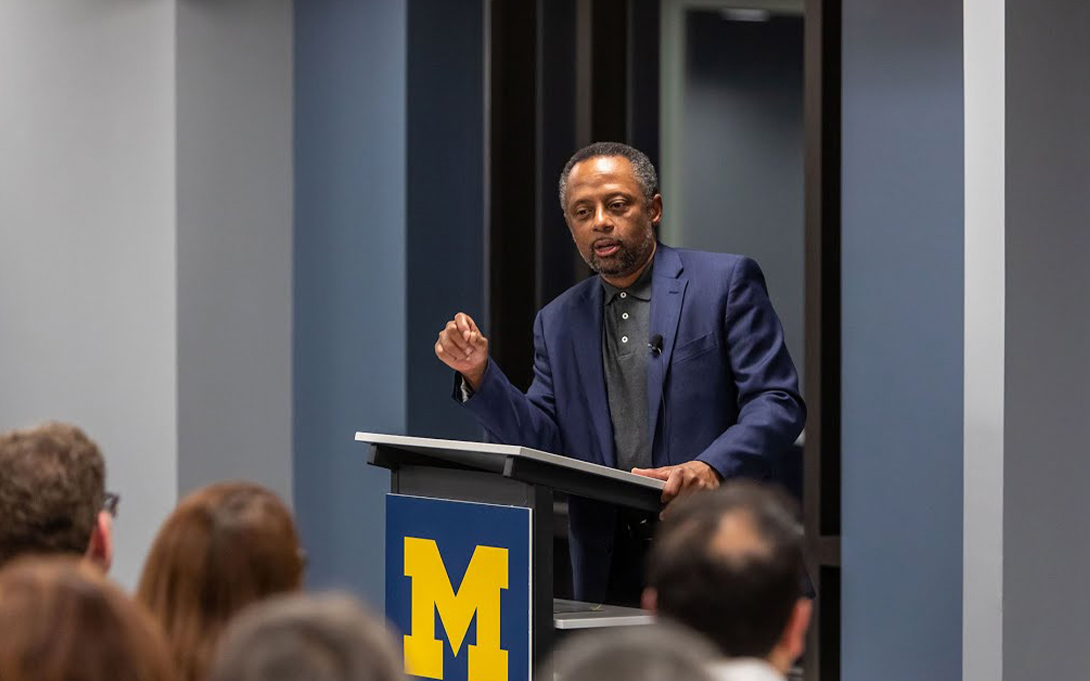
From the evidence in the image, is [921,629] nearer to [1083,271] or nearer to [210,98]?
[1083,271]

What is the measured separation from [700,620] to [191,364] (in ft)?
15.6

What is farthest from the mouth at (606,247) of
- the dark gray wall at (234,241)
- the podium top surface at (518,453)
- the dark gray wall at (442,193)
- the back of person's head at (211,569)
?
the dark gray wall at (234,241)

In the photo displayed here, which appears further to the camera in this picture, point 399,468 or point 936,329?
point 936,329

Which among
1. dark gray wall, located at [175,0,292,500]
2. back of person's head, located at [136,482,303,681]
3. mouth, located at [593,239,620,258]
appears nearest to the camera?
back of person's head, located at [136,482,303,681]

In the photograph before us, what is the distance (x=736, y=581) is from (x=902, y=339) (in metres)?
2.79

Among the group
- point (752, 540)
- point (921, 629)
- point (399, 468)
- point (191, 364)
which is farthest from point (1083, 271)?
point (191, 364)

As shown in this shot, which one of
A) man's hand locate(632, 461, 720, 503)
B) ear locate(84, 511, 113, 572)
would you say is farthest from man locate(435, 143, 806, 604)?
ear locate(84, 511, 113, 572)

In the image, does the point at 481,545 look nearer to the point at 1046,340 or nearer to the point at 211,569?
the point at 211,569

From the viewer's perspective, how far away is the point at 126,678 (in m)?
1.30

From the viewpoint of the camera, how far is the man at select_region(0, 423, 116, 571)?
2184mm

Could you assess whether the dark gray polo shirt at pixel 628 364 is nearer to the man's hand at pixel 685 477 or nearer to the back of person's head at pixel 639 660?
the man's hand at pixel 685 477

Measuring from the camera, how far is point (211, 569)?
1858 millimetres

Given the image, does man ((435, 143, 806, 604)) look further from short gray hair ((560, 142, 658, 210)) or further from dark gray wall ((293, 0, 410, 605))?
dark gray wall ((293, 0, 410, 605))

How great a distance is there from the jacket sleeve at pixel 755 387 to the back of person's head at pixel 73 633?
2.01 metres
